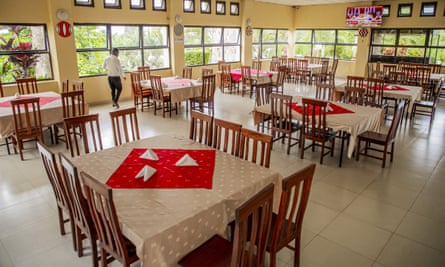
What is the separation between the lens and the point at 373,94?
5949mm

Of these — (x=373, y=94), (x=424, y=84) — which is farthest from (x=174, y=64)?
(x=424, y=84)

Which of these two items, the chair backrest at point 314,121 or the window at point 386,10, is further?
the window at point 386,10

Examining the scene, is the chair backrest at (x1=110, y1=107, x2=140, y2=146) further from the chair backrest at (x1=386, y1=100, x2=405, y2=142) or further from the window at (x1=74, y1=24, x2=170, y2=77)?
the window at (x1=74, y1=24, x2=170, y2=77)

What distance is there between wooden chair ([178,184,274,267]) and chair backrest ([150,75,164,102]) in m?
4.98

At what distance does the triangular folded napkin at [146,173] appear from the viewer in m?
2.43

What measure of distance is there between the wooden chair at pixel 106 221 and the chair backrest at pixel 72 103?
132 inches

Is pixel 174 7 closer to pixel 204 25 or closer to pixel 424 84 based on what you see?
pixel 204 25

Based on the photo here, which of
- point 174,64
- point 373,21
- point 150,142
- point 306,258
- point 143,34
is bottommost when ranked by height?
point 306,258

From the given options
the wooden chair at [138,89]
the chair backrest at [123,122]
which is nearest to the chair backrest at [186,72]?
the wooden chair at [138,89]

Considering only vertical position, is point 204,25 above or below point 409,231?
above

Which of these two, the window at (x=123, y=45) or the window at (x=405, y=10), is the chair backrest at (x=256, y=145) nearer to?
the window at (x=123, y=45)

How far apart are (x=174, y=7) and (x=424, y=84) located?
6.77 metres

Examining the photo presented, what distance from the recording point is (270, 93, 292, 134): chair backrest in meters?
4.64

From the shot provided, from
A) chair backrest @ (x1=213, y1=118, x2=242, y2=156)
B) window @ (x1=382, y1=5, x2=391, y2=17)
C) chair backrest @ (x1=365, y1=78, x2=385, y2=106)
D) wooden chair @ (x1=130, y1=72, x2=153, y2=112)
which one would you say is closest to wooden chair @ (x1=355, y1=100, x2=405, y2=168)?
chair backrest @ (x1=365, y1=78, x2=385, y2=106)
